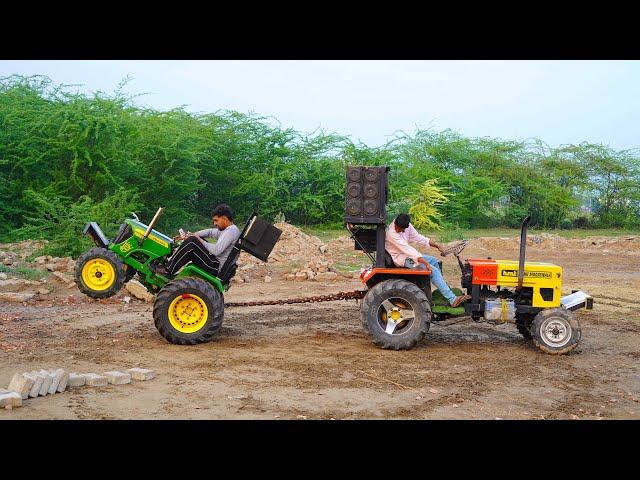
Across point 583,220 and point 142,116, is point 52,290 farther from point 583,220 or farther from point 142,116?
point 583,220

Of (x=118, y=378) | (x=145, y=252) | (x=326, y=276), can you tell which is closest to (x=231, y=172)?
(x=326, y=276)

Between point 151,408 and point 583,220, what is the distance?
26.9 meters

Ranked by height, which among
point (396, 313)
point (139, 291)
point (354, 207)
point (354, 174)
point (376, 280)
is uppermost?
point (354, 174)

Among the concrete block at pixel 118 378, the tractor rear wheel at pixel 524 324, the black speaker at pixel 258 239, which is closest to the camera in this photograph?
the concrete block at pixel 118 378

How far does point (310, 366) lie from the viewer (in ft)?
28.9

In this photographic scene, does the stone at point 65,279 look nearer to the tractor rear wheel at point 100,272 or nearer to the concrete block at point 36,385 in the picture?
the tractor rear wheel at point 100,272

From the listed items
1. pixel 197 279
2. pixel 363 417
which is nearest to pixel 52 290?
pixel 197 279

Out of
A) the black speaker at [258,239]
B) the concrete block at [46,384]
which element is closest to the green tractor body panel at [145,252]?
the black speaker at [258,239]

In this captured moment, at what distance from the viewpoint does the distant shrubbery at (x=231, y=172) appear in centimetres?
1959

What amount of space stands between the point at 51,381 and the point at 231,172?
733 inches

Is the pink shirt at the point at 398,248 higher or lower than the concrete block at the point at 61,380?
higher

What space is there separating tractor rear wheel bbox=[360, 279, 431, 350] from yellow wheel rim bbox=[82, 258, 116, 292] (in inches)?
128

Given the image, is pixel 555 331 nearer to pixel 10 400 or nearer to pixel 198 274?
pixel 198 274

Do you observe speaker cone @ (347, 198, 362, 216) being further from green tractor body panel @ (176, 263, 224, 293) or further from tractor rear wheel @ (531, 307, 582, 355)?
tractor rear wheel @ (531, 307, 582, 355)
